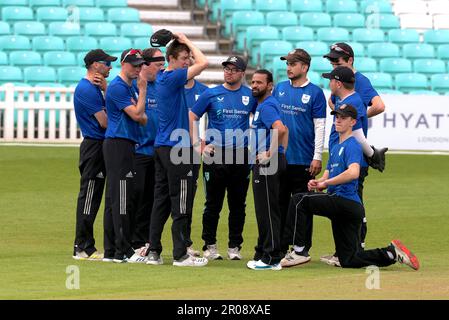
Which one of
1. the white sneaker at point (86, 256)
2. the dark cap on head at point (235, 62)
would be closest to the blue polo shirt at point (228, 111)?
the dark cap on head at point (235, 62)

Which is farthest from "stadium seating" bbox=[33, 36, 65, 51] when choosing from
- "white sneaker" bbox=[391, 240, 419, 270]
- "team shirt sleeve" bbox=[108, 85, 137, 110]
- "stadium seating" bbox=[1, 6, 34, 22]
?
"white sneaker" bbox=[391, 240, 419, 270]

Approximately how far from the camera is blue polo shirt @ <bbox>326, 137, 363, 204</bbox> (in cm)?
1221

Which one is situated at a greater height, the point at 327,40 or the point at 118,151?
the point at 327,40

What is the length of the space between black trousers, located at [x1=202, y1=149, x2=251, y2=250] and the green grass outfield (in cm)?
43

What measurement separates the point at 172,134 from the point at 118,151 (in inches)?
23.4

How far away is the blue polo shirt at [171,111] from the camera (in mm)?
12471

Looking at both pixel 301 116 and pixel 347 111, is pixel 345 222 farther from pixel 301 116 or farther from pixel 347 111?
pixel 301 116

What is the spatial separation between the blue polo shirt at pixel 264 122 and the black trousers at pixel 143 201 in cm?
154

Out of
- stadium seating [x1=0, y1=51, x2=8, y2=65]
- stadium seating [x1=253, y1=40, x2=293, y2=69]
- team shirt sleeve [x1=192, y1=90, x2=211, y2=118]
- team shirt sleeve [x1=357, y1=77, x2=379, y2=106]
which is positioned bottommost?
team shirt sleeve [x1=192, y1=90, x2=211, y2=118]

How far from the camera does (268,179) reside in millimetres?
12406

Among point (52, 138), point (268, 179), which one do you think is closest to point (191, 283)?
point (268, 179)

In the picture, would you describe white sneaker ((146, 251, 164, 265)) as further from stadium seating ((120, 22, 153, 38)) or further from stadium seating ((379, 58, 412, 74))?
stadium seating ((379, 58, 412, 74))

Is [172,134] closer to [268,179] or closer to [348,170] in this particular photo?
[268,179]
